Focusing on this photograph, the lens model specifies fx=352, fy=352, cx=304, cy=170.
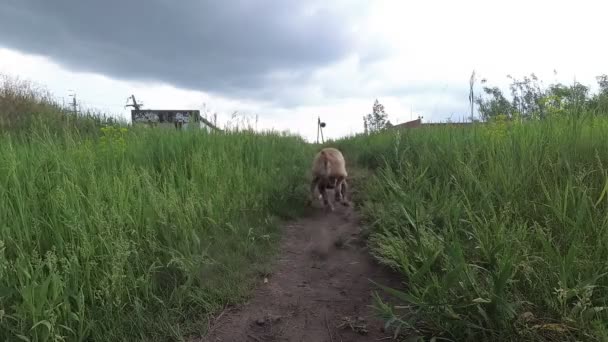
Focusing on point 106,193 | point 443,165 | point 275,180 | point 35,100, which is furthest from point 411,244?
point 35,100

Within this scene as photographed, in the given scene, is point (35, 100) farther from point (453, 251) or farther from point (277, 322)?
point (453, 251)

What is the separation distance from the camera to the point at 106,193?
3.43m

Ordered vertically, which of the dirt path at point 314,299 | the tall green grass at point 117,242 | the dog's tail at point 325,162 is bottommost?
the dirt path at point 314,299

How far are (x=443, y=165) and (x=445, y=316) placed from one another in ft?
9.41

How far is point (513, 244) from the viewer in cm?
234

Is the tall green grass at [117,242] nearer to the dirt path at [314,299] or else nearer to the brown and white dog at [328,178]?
the dirt path at [314,299]

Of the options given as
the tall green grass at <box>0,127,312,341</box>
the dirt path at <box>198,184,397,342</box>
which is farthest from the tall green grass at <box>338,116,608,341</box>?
the tall green grass at <box>0,127,312,341</box>

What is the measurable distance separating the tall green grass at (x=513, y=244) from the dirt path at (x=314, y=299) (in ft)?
0.73

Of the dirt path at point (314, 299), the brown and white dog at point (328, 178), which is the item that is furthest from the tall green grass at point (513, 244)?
the brown and white dog at point (328, 178)

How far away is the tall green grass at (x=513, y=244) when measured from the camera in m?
1.80

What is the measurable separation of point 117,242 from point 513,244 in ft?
9.49

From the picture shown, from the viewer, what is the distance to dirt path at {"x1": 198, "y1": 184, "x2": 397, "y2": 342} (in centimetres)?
246

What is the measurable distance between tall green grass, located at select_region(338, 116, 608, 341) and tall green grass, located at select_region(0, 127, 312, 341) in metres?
1.45

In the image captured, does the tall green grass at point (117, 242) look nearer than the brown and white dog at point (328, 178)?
Yes
